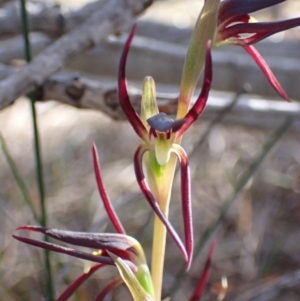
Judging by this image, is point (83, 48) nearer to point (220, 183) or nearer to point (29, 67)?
point (29, 67)

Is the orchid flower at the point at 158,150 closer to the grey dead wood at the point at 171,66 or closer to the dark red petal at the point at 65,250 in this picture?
the dark red petal at the point at 65,250

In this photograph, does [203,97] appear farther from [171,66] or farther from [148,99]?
[171,66]

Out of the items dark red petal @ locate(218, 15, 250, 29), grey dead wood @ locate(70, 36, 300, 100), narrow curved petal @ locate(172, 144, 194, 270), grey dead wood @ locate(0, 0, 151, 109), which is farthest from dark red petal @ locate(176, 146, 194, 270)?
grey dead wood @ locate(70, 36, 300, 100)

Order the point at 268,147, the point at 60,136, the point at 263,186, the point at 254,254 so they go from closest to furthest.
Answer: the point at 268,147, the point at 254,254, the point at 263,186, the point at 60,136

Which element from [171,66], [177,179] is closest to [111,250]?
[171,66]

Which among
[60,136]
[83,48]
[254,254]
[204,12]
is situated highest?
[204,12]

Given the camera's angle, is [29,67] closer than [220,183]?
Yes

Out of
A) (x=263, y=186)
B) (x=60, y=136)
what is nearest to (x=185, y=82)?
(x=263, y=186)
